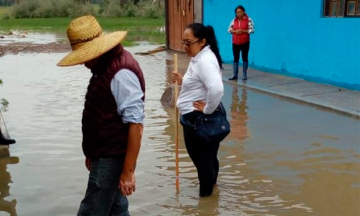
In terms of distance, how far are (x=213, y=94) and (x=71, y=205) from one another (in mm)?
1707

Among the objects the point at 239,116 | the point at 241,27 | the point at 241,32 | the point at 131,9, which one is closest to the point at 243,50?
the point at 241,32

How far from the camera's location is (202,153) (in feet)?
14.6

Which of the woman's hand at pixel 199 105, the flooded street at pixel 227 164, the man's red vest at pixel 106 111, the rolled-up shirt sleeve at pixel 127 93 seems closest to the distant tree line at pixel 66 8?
the flooded street at pixel 227 164

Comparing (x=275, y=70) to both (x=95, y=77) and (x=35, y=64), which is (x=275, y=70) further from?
(x=95, y=77)

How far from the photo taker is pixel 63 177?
17.4ft

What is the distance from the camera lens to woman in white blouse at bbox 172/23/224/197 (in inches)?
162

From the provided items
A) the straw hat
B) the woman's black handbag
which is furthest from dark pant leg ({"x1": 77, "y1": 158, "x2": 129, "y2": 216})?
the woman's black handbag

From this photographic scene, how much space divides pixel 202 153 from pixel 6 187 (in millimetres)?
2074

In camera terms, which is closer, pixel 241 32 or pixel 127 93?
pixel 127 93

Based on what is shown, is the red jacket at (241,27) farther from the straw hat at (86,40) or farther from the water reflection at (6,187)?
the straw hat at (86,40)

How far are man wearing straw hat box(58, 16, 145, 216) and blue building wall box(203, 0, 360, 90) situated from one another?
24.0 feet

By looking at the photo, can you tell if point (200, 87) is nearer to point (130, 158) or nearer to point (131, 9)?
point (130, 158)

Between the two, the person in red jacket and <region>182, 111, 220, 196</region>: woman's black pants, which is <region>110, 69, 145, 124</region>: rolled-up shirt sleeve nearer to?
<region>182, 111, 220, 196</region>: woman's black pants

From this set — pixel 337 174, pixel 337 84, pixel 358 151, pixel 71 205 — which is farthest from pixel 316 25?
pixel 71 205
